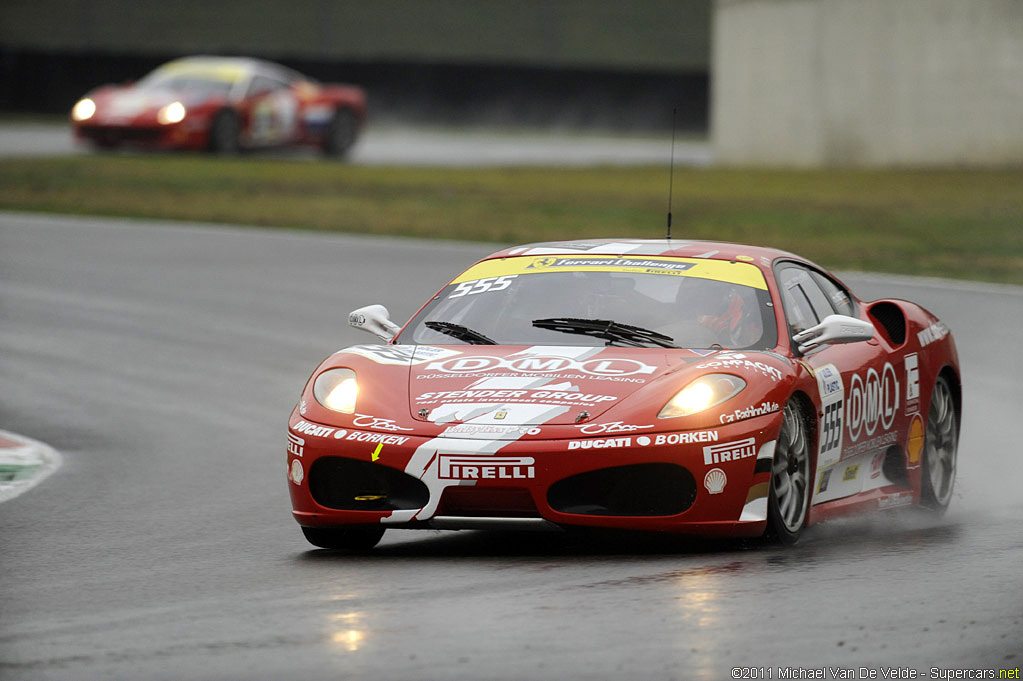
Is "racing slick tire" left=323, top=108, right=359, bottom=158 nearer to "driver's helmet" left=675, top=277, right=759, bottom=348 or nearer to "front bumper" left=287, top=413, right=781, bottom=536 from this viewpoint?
"driver's helmet" left=675, top=277, right=759, bottom=348

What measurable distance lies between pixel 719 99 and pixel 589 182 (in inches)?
363

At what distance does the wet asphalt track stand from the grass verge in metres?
9.76

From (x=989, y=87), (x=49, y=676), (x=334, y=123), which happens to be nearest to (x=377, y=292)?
(x=49, y=676)

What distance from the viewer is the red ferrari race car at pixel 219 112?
3086cm

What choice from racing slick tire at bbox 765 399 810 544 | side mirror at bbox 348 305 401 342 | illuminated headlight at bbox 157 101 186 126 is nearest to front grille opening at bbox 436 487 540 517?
racing slick tire at bbox 765 399 810 544

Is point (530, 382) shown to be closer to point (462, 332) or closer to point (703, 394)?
point (703, 394)

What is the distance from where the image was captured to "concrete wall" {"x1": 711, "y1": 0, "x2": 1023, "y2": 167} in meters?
34.8

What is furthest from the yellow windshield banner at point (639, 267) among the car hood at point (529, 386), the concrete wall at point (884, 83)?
the concrete wall at point (884, 83)

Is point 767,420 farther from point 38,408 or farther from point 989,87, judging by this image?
point 989,87

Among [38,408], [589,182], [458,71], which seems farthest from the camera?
[458,71]

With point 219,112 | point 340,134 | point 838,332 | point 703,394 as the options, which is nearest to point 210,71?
point 219,112

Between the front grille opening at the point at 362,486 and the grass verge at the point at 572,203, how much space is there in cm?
1321

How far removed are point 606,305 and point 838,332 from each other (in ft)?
3.10

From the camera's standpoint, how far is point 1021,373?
1346cm
